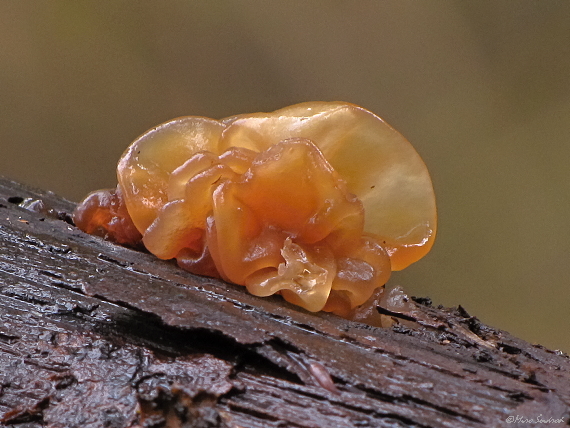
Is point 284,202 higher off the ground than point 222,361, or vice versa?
point 284,202

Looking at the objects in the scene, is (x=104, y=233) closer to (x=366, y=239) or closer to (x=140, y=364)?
(x=140, y=364)

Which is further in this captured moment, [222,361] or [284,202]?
[284,202]

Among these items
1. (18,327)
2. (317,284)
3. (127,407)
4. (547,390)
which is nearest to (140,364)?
(127,407)

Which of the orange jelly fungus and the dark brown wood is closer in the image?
the dark brown wood

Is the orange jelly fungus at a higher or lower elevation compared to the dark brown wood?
higher

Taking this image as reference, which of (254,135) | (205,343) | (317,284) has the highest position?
(254,135)
